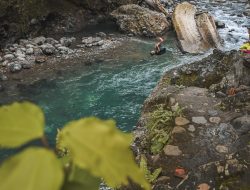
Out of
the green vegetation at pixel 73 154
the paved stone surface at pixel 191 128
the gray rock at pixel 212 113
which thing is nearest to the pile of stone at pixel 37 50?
the gray rock at pixel 212 113

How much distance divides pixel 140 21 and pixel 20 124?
19.6 metres

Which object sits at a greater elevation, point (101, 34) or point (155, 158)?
point (155, 158)

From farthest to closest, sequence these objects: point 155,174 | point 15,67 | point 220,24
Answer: point 220,24 < point 15,67 < point 155,174

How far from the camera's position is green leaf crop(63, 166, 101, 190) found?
98 cm

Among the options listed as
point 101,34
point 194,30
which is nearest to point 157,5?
point 194,30

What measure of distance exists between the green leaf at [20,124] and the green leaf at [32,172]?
1.6 inches

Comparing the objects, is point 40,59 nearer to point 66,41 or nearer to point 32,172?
point 66,41

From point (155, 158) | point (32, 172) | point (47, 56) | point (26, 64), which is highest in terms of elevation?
point (32, 172)

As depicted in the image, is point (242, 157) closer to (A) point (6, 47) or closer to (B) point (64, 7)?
(A) point (6, 47)

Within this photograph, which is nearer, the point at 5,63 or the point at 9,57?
the point at 5,63

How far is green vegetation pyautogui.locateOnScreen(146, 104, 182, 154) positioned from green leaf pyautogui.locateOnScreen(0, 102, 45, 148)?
6541mm

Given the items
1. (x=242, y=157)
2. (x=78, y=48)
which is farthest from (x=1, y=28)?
(x=242, y=157)

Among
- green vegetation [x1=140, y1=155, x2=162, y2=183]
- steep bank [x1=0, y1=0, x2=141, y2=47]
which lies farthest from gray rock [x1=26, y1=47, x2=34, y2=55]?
green vegetation [x1=140, y1=155, x2=162, y2=183]

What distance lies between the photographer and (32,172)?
0.80 meters
